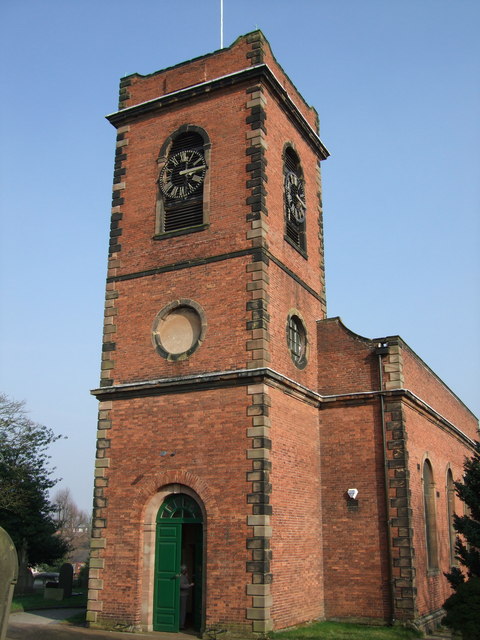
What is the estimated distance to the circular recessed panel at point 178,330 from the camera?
15.4 m

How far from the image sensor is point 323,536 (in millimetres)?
16078

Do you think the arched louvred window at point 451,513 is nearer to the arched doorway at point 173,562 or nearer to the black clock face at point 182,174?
the arched doorway at point 173,562

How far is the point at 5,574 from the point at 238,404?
7.91 metres

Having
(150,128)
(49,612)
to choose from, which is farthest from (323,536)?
(150,128)

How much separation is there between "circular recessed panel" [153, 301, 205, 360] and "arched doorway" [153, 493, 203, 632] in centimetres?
335

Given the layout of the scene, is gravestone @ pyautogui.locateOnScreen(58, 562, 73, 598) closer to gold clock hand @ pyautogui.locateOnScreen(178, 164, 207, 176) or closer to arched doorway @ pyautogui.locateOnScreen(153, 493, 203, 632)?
arched doorway @ pyautogui.locateOnScreen(153, 493, 203, 632)

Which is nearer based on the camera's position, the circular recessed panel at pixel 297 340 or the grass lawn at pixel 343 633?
the grass lawn at pixel 343 633

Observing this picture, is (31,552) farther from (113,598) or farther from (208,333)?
(208,333)

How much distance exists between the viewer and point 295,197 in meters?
18.2

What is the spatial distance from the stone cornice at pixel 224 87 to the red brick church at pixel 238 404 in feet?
0.16

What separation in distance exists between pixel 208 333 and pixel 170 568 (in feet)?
17.3

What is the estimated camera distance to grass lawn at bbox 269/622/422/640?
12805 mm

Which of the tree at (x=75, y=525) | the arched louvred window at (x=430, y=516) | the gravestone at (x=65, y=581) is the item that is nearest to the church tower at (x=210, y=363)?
the arched louvred window at (x=430, y=516)

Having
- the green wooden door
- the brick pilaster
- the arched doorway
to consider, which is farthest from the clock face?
the green wooden door
